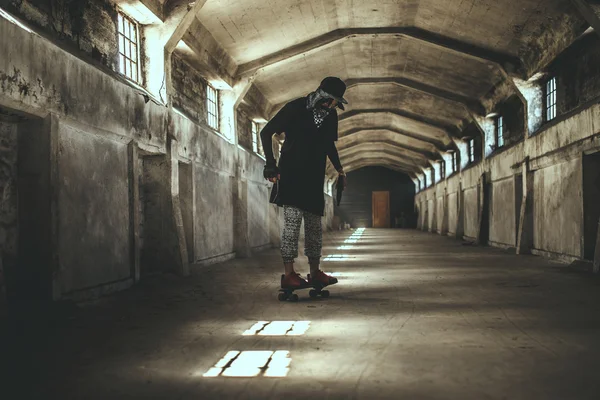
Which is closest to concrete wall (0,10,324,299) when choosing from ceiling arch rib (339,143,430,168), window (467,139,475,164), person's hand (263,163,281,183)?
person's hand (263,163,281,183)

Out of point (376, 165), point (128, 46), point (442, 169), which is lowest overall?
point (442, 169)

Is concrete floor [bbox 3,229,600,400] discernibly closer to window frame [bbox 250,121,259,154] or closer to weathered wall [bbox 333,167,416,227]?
window frame [bbox 250,121,259,154]

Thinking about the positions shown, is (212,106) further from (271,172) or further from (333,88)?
(271,172)

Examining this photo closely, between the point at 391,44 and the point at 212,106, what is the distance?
179 inches

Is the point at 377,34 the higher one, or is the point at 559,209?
the point at 377,34

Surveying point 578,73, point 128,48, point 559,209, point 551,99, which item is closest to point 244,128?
point 128,48

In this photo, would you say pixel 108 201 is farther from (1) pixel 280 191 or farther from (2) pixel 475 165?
(2) pixel 475 165

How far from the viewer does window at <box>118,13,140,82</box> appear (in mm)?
7750

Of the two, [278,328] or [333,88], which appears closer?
[278,328]

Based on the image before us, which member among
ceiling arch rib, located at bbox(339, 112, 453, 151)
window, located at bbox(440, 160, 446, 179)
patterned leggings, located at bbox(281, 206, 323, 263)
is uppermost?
ceiling arch rib, located at bbox(339, 112, 453, 151)

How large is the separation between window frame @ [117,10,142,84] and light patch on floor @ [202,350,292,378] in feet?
18.2

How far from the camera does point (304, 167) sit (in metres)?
5.37

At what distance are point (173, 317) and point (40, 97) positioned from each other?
2.21 meters

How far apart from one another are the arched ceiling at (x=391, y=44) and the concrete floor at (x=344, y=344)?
5056mm
